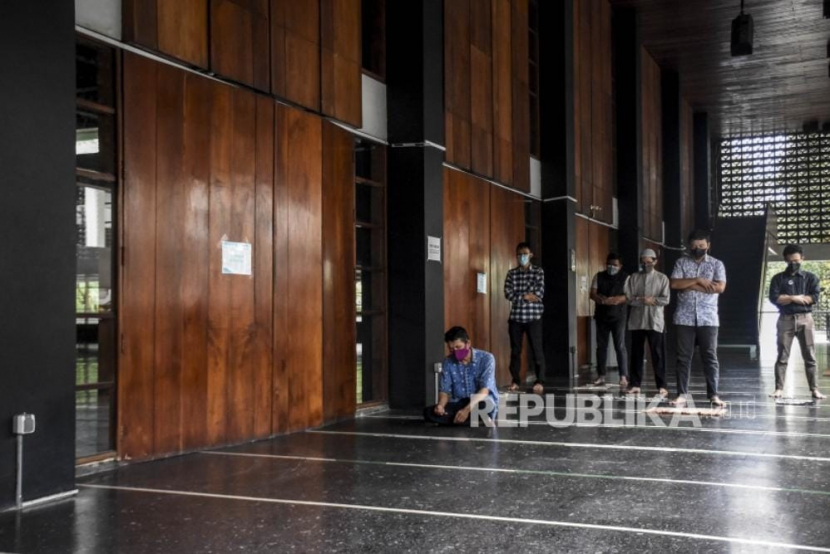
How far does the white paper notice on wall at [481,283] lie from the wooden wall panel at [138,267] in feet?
18.1

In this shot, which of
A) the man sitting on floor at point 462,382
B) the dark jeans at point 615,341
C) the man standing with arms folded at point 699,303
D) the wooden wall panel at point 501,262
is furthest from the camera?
the wooden wall panel at point 501,262

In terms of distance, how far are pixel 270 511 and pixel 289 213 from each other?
3.20m

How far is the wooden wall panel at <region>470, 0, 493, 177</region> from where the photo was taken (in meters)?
10.5

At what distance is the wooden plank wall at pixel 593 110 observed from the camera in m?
14.1

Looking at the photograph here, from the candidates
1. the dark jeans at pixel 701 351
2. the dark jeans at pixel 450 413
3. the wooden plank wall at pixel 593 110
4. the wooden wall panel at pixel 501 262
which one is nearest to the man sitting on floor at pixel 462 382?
the dark jeans at pixel 450 413

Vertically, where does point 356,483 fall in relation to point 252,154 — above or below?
below

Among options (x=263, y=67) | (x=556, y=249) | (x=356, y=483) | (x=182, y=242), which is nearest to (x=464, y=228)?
(x=556, y=249)

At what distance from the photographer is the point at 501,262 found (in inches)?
450

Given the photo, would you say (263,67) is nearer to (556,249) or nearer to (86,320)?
(86,320)

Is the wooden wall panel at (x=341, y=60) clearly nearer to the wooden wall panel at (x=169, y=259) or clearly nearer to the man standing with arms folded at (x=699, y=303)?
the wooden wall panel at (x=169, y=259)

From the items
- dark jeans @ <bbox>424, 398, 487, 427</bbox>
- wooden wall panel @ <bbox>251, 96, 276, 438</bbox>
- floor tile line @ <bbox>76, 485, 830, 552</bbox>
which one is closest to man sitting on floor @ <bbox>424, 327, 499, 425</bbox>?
dark jeans @ <bbox>424, 398, 487, 427</bbox>

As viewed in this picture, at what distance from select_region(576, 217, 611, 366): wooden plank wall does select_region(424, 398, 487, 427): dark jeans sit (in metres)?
6.84

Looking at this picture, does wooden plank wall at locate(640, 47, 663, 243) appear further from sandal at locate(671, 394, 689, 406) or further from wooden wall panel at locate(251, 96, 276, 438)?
wooden wall panel at locate(251, 96, 276, 438)

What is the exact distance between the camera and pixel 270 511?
14.2 feet
